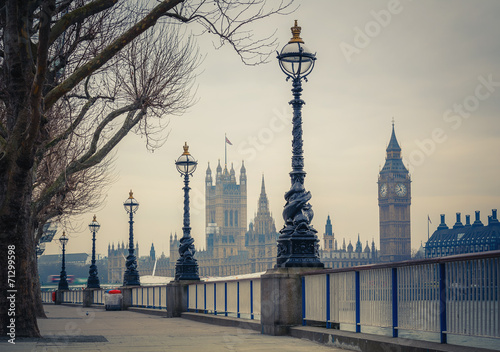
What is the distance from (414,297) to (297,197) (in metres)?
4.99

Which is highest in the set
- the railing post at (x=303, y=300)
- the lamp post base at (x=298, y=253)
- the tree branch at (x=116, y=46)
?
the tree branch at (x=116, y=46)

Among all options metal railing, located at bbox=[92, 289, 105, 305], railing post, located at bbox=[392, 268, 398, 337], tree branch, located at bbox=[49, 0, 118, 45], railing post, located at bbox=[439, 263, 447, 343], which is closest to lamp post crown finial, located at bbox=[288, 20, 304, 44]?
tree branch, located at bbox=[49, 0, 118, 45]

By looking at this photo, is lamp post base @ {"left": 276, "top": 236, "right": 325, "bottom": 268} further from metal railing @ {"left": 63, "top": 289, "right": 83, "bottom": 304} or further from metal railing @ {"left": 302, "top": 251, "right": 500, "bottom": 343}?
metal railing @ {"left": 63, "top": 289, "right": 83, "bottom": 304}

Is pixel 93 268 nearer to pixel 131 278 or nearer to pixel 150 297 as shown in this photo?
pixel 131 278

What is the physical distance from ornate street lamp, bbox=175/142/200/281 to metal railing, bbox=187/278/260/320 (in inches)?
36.0

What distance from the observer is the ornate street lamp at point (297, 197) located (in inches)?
563

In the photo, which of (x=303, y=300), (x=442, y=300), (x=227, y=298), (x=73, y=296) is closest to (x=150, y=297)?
(x=227, y=298)

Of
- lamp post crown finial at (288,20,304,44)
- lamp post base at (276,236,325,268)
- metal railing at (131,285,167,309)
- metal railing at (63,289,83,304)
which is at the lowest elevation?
metal railing at (63,289,83,304)

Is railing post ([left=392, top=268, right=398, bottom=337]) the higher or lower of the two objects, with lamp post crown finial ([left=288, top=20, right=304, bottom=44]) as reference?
lower

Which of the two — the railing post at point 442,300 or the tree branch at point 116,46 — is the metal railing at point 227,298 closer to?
the tree branch at point 116,46

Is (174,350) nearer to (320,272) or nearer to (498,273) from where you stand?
(320,272)

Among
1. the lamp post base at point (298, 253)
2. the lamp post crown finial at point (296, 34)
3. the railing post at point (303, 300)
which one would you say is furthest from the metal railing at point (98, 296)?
the lamp post crown finial at point (296, 34)

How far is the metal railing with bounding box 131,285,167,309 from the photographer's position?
28453mm

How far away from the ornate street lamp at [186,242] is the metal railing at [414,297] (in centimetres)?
1227
